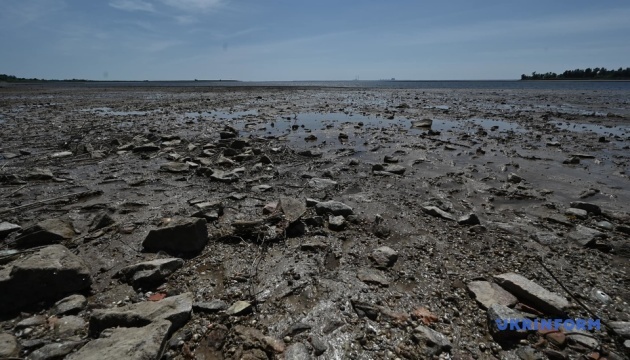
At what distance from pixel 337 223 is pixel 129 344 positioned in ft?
11.6

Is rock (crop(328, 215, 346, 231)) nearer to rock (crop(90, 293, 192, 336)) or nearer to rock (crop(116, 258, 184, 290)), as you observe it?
rock (crop(116, 258, 184, 290))

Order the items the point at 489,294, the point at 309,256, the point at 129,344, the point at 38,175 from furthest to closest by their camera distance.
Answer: the point at 38,175 < the point at 309,256 < the point at 489,294 < the point at 129,344

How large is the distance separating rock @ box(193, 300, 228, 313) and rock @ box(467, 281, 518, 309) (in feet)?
9.95

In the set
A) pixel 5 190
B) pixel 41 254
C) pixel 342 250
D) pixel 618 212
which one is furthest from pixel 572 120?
pixel 5 190

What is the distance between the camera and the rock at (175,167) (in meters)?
8.59

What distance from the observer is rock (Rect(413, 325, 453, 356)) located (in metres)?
3.02

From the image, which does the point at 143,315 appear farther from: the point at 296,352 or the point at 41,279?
the point at 296,352

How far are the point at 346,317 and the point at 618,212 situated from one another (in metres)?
6.32

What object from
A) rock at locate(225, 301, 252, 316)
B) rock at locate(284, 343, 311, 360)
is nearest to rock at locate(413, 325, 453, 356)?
rock at locate(284, 343, 311, 360)

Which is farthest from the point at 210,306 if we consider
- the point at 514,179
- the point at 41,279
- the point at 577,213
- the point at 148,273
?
the point at 514,179

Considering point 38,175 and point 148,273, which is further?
point 38,175

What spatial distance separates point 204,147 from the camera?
11.0m

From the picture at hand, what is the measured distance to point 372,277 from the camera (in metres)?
4.16

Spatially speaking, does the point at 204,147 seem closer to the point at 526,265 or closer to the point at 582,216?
the point at 526,265
